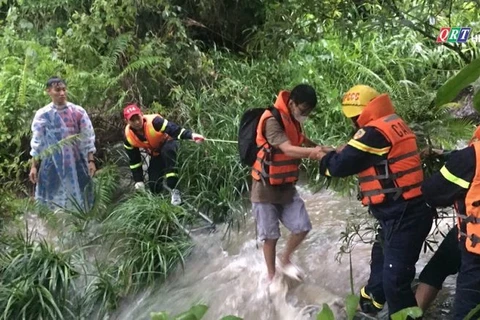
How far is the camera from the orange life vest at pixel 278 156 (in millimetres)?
4246

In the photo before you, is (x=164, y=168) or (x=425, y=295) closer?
(x=425, y=295)

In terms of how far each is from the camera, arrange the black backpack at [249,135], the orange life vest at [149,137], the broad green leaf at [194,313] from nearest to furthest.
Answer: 1. the broad green leaf at [194,313]
2. the black backpack at [249,135]
3. the orange life vest at [149,137]

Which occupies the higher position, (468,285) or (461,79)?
(461,79)

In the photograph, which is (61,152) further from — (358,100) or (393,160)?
(393,160)

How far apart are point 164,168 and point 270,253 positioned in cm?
242

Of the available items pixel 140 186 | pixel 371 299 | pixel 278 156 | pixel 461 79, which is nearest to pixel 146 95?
pixel 140 186

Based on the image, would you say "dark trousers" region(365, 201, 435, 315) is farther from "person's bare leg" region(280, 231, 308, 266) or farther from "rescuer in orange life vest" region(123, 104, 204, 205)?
"rescuer in orange life vest" region(123, 104, 204, 205)

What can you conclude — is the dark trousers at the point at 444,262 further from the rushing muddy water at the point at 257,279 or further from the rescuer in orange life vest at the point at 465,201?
the rescuer in orange life vest at the point at 465,201

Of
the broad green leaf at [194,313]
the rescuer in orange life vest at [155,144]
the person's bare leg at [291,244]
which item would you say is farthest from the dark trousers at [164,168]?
the broad green leaf at [194,313]

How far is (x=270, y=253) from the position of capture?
4.71 meters

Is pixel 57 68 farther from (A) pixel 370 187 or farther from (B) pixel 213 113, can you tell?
(A) pixel 370 187

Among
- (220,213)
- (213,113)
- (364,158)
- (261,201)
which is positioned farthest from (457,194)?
(213,113)

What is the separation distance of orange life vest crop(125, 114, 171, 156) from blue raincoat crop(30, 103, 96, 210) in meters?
0.42

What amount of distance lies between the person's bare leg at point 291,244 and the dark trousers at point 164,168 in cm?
219
